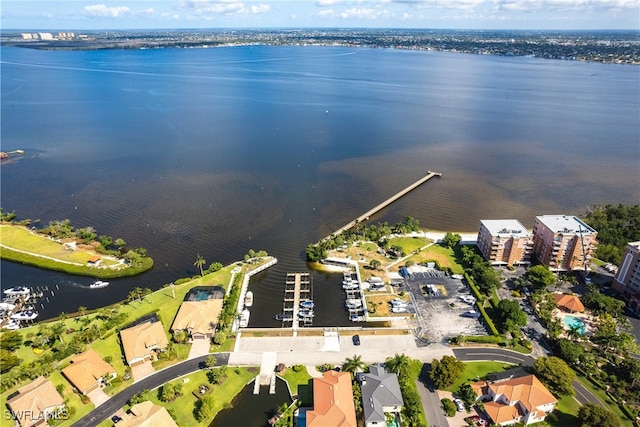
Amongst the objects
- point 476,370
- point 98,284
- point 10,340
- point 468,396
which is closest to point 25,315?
point 10,340

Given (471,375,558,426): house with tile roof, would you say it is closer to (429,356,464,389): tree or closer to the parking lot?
(429,356,464,389): tree

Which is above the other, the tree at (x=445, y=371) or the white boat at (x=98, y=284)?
the tree at (x=445, y=371)

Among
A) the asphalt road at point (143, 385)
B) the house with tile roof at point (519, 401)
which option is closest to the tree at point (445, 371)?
the house with tile roof at point (519, 401)

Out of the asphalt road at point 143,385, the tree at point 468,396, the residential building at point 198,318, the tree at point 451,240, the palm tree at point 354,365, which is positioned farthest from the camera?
the tree at point 451,240

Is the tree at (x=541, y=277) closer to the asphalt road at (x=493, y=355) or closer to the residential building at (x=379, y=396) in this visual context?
the asphalt road at (x=493, y=355)

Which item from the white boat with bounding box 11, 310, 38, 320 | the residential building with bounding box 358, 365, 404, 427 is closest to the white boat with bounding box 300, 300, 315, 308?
the residential building with bounding box 358, 365, 404, 427

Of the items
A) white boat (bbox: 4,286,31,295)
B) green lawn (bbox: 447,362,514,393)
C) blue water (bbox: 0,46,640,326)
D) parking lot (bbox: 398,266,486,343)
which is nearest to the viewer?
green lawn (bbox: 447,362,514,393)

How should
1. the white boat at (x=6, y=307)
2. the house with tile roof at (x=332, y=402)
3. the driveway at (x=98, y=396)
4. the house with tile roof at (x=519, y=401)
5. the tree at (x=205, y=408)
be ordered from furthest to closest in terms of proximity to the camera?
1. the white boat at (x=6, y=307)
2. the driveway at (x=98, y=396)
3. the tree at (x=205, y=408)
4. the house with tile roof at (x=519, y=401)
5. the house with tile roof at (x=332, y=402)
